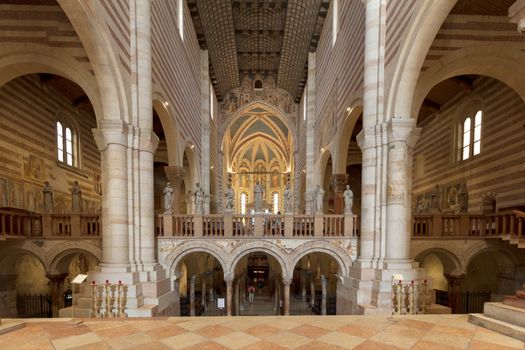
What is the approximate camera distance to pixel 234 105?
110ft

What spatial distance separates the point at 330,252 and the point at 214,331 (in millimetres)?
8033

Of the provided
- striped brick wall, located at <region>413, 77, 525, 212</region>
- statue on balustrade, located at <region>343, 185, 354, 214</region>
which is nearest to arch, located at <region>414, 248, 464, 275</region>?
striped brick wall, located at <region>413, 77, 525, 212</region>

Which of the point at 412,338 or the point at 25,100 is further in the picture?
the point at 25,100

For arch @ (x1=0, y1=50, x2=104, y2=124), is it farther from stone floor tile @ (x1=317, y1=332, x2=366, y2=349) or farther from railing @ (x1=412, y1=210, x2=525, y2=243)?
railing @ (x1=412, y1=210, x2=525, y2=243)

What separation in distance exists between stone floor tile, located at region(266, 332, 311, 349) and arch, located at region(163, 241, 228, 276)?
7.80 meters

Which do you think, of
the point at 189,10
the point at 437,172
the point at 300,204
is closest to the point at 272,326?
the point at 437,172

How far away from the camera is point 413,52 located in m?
8.90

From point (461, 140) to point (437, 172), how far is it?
2.52m

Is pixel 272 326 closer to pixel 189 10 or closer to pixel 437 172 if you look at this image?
pixel 437 172

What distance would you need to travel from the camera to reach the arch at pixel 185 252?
11953mm

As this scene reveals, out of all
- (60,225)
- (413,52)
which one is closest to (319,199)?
(413,52)

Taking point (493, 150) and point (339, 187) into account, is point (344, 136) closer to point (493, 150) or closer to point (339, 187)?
point (339, 187)

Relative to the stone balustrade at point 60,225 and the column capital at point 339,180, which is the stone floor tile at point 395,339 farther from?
the stone balustrade at point 60,225

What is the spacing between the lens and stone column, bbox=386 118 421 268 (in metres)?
9.51
